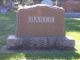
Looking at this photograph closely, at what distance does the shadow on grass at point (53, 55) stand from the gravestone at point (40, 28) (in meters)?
0.65

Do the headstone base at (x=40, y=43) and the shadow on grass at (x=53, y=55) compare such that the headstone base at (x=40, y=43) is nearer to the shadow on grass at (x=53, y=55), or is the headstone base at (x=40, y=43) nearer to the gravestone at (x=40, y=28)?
the gravestone at (x=40, y=28)

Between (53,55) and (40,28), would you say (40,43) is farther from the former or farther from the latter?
(53,55)

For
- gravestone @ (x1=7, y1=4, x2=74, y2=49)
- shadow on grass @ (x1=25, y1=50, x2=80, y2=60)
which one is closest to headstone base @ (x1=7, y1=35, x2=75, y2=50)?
gravestone @ (x1=7, y1=4, x2=74, y2=49)

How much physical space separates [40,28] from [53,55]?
1.56 m

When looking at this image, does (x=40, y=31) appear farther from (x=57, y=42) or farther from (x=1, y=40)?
(x=1, y=40)

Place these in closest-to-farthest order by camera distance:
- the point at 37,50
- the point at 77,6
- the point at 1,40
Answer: the point at 37,50 → the point at 1,40 → the point at 77,6

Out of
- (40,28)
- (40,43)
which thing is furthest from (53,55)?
(40,28)

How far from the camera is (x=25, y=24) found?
10211 millimetres

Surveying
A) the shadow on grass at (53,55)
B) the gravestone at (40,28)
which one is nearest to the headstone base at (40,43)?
the gravestone at (40,28)

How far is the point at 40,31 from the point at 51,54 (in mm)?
1349

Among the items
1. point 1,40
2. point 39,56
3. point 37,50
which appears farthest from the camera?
point 1,40

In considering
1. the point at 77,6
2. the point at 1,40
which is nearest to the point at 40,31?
the point at 1,40

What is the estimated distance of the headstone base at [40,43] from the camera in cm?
997

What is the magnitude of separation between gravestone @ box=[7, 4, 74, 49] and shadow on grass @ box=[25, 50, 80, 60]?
2.14ft
